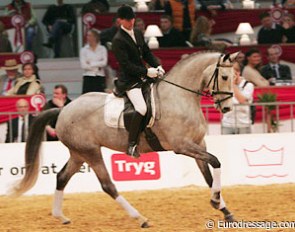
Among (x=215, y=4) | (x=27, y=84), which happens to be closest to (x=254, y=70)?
(x=27, y=84)

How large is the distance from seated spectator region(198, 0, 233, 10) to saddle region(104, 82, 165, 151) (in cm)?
823

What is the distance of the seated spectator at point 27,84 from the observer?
16562mm

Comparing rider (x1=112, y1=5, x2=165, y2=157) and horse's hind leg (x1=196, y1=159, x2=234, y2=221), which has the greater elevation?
rider (x1=112, y1=5, x2=165, y2=157)

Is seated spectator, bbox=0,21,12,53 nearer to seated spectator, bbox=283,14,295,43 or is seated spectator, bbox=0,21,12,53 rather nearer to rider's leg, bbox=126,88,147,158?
seated spectator, bbox=283,14,295,43

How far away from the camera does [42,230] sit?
11.9m

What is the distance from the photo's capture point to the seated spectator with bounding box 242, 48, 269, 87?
16.6 m

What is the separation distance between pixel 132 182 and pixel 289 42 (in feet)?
18.8

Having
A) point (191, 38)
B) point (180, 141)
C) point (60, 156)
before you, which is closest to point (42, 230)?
point (180, 141)

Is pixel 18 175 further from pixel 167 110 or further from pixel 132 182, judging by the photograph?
pixel 167 110

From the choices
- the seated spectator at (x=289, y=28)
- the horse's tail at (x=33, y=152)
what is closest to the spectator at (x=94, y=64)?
the seated spectator at (x=289, y=28)

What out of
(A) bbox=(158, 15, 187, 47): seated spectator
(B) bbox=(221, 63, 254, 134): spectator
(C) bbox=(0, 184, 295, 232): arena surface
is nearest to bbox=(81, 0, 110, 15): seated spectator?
(A) bbox=(158, 15, 187, 47): seated spectator

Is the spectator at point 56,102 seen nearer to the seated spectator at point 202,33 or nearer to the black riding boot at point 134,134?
the black riding boot at point 134,134

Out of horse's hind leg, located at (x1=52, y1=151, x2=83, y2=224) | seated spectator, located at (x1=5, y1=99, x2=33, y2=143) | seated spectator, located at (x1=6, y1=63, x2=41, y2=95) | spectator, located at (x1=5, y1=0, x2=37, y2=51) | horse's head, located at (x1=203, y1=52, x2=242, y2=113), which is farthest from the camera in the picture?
spectator, located at (x1=5, y1=0, x2=37, y2=51)

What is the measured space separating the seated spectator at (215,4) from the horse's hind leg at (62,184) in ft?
27.5
